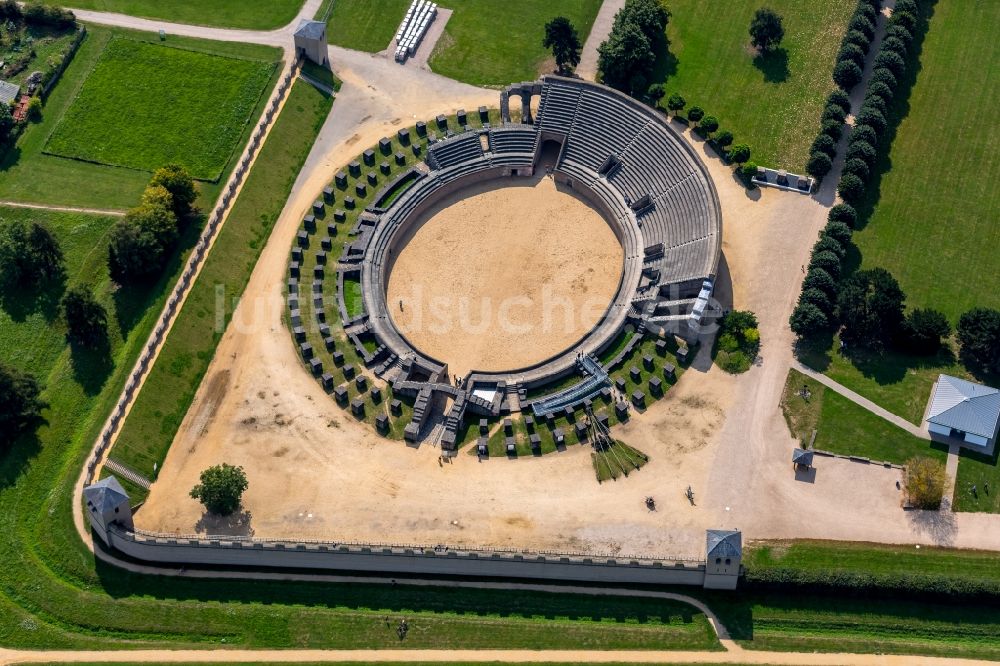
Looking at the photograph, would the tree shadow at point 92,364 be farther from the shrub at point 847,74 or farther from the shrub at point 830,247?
the shrub at point 847,74

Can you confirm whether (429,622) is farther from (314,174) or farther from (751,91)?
(751,91)

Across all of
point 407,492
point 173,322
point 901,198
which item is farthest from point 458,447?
point 901,198

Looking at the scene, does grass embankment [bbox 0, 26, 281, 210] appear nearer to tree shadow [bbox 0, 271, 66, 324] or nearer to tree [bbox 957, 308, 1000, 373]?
tree shadow [bbox 0, 271, 66, 324]

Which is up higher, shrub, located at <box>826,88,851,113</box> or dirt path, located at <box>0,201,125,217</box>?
shrub, located at <box>826,88,851,113</box>

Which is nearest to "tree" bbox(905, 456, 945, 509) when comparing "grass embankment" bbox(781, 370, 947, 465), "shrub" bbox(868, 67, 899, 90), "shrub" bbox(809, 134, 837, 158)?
"grass embankment" bbox(781, 370, 947, 465)

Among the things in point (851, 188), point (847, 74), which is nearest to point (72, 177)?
point (851, 188)

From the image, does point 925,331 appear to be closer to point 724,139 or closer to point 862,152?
point 862,152
